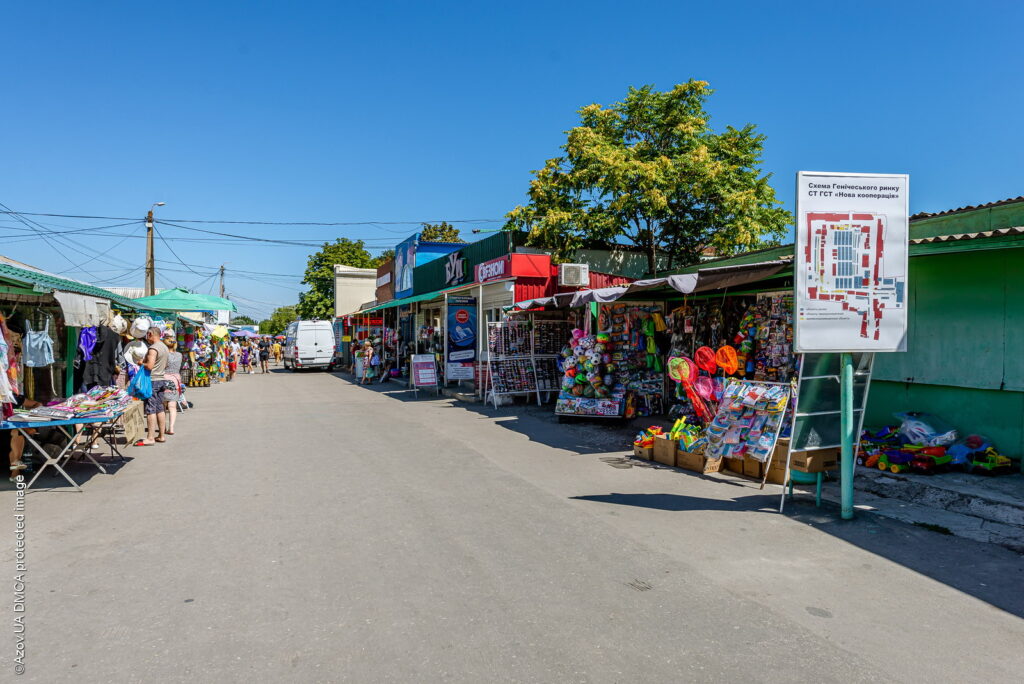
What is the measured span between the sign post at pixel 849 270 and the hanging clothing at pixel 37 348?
10.2 m

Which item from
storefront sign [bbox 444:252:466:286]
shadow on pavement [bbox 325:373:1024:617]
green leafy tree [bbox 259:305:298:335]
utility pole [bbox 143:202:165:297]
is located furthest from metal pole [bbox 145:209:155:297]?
green leafy tree [bbox 259:305:298:335]

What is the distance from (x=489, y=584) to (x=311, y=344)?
28.7m

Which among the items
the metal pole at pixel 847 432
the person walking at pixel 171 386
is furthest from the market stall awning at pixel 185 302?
the metal pole at pixel 847 432

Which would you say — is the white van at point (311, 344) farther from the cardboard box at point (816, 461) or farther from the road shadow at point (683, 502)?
the cardboard box at point (816, 461)

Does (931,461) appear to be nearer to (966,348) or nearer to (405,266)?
(966,348)

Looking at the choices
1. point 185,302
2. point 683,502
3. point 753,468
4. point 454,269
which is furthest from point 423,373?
point 683,502

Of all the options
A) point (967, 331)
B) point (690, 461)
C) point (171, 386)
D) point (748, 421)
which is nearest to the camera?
point (748, 421)

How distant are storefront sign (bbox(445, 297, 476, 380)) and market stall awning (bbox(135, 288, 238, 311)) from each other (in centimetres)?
621

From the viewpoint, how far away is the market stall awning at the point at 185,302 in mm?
16312

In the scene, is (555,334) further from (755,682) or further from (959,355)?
(755,682)

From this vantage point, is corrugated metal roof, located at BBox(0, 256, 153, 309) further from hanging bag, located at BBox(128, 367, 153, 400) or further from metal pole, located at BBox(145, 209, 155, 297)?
metal pole, located at BBox(145, 209, 155, 297)

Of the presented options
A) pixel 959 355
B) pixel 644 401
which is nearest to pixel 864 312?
pixel 959 355

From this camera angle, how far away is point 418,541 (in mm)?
5418

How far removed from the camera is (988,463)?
7.13 meters
